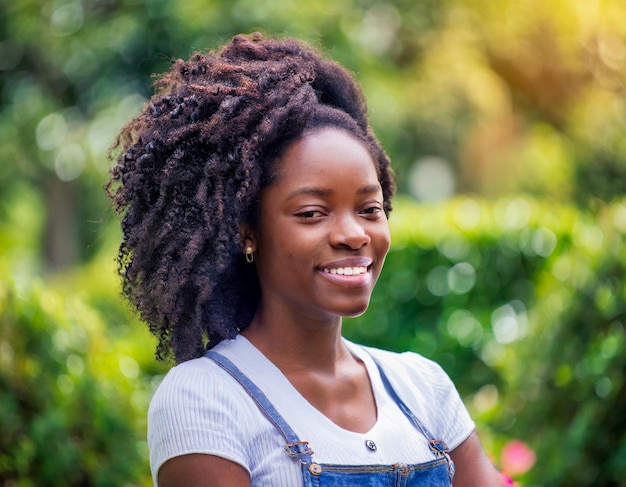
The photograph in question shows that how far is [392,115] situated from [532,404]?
9485 millimetres

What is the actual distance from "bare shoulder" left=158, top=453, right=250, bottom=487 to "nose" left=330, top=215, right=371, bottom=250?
56 cm

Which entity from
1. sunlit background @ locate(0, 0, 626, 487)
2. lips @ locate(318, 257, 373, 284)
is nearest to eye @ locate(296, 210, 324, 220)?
lips @ locate(318, 257, 373, 284)

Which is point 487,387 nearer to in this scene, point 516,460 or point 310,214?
point 516,460

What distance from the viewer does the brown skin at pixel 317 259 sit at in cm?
231

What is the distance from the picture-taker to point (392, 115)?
1375cm

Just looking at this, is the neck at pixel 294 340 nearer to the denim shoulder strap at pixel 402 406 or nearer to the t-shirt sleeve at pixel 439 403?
the denim shoulder strap at pixel 402 406

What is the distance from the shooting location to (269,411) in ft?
7.39

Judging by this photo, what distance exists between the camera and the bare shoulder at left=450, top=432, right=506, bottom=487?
2.57 metres

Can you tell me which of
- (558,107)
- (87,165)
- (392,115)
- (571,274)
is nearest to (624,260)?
(571,274)

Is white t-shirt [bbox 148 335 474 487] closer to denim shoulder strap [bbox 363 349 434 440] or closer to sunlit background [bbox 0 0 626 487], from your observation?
denim shoulder strap [bbox 363 349 434 440]

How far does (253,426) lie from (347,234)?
0.49m

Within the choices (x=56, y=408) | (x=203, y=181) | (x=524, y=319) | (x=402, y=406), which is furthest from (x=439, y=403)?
(x=524, y=319)

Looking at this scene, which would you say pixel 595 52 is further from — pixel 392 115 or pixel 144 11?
pixel 144 11

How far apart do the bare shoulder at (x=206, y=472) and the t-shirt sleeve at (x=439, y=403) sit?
593mm
